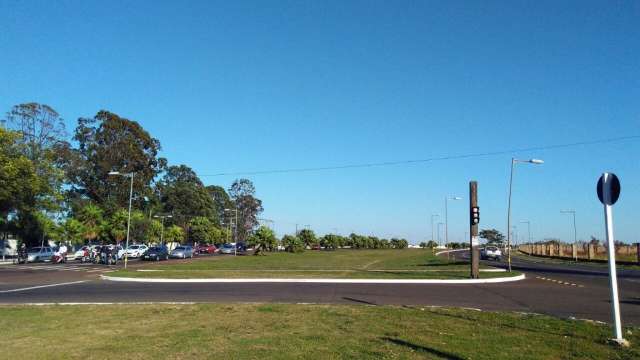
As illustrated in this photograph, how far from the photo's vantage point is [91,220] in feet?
243

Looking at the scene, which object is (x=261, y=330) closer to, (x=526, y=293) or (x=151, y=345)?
(x=151, y=345)

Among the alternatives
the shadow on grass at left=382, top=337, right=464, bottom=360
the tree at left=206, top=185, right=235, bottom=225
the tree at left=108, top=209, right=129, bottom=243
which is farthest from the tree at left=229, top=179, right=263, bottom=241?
the shadow on grass at left=382, top=337, right=464, bottom=360

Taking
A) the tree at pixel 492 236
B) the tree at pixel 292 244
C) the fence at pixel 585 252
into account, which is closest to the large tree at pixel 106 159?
the tree at pixel 292 244

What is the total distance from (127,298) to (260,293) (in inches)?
169

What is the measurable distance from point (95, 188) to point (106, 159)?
16.5 feet

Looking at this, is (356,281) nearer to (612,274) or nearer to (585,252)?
(612,274)

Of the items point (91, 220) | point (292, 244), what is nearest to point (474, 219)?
point (292, 244)

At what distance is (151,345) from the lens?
8.84 metres

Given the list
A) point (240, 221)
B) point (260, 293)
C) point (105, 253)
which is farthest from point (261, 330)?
point (240, 221)

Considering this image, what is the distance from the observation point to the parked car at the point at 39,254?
176 ft

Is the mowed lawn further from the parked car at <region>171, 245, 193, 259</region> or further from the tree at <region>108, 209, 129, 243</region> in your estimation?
the tree at <region>108, 209, 129, 243</region>

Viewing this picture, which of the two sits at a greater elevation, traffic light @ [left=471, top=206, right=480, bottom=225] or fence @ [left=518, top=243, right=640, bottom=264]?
traffic light @ [left=471, top=206, right=480, bottom=225]

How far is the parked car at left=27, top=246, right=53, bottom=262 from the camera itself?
53.7 metres

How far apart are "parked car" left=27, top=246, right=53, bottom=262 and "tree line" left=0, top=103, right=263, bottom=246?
18.5 feet
